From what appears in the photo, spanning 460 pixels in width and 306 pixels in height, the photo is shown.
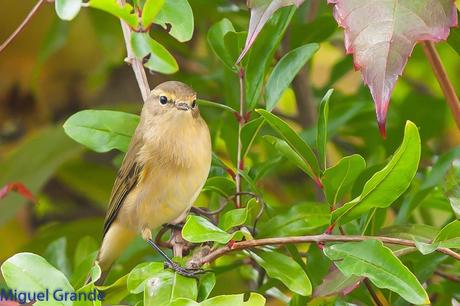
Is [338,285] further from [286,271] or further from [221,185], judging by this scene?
[221,185]

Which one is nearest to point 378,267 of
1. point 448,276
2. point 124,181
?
point 448,276

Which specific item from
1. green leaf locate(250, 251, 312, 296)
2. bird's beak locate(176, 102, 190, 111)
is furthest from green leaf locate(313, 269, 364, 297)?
bird's beak locate(176, 102, 190, 111)

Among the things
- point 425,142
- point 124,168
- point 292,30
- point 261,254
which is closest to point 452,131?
point 425,142

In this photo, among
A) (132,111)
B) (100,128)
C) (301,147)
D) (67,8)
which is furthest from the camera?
(132,111)

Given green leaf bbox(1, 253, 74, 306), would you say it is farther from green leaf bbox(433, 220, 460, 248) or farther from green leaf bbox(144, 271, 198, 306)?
green leaf bbox(433, 220, 460, 248)

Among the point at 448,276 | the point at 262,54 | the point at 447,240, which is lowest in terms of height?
the point at 448,276

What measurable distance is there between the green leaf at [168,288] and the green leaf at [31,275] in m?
0.12

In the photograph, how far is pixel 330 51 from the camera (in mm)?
3076

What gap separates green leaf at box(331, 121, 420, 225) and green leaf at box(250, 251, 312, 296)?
11 cm

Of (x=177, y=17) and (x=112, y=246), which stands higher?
(x=177, y=17)

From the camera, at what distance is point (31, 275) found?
49.9 inches

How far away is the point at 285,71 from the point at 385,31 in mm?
378

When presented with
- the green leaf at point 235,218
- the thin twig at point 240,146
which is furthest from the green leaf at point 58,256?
the green leaf at point 235,218

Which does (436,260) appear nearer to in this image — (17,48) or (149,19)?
(149,19)
